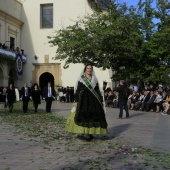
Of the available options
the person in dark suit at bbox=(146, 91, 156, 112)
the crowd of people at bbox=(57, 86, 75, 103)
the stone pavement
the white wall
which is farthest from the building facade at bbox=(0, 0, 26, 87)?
the stone pavement

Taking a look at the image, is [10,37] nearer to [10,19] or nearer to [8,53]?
[10,19]

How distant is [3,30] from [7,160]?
96.2 feet

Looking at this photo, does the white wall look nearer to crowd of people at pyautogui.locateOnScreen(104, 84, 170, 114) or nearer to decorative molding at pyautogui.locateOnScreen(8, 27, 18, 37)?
decorative molding at pyautogui.locateOnScreen(8, 27, 18, 37)

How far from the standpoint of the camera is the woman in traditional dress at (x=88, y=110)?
829cm

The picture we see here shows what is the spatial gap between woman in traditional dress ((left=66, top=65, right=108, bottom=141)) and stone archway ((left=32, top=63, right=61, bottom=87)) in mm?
28374

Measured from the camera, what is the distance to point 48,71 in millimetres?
37375

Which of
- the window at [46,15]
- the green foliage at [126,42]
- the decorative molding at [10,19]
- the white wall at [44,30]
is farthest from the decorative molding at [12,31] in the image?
the green foliage at [126,42]

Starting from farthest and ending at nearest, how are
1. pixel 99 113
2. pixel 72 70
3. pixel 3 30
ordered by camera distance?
1. pixel 72 70
2. pixel 3 30
3. pixel 99 113

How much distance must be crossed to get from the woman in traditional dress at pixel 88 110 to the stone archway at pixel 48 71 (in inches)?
1117

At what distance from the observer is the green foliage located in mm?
24625

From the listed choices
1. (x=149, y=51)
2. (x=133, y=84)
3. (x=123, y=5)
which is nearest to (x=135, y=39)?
(x=149, y=51)

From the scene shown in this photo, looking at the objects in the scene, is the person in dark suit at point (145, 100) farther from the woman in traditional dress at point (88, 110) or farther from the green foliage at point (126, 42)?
the woman in traditional dress at point (88, 110)

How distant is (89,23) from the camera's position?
85.0ft

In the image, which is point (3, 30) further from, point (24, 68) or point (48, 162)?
point (48, 162)
